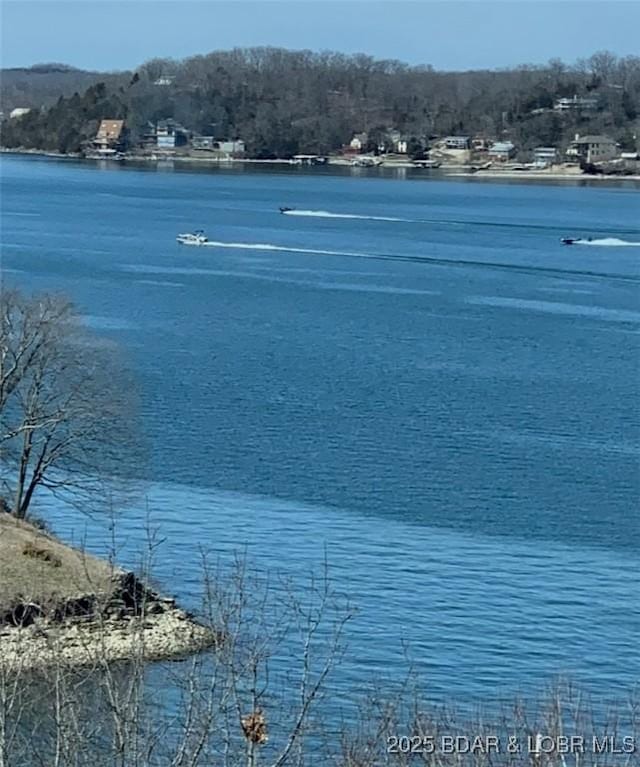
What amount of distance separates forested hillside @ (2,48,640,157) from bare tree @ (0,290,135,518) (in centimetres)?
7285

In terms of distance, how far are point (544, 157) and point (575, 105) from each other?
7.76 meters

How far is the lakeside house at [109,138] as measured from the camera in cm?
9131

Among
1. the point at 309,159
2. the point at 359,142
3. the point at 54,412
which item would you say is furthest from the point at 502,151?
the point at 54,412

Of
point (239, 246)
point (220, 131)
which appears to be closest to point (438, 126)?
point (220, 131)

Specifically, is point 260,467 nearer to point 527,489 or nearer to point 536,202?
point 527,489

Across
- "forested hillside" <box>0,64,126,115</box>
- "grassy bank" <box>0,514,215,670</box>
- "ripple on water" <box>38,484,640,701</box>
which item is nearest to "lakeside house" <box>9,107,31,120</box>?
"forested hillside" <box>0,64,126,115</box>

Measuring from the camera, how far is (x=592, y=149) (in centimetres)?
8544

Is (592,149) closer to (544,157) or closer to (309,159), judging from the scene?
(544,157)

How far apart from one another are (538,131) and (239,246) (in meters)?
49.8

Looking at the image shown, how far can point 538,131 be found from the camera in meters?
87.7

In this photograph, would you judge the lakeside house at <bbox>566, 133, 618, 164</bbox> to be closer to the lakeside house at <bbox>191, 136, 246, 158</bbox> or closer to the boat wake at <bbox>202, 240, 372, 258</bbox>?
the lakeside house at <bbox>191, 136, 246, 158</bbox>

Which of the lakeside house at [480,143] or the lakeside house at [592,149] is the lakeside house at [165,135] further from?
the lakeside house at [592,149]

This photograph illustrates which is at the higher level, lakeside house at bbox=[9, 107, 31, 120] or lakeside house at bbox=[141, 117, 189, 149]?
lakeside house at bbox=[9, 107, 31, 120]

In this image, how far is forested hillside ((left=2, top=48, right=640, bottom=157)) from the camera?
90750mm
